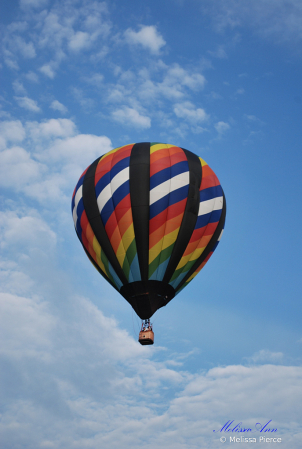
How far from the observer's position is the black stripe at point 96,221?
23.6 metres

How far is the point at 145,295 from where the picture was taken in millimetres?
23234

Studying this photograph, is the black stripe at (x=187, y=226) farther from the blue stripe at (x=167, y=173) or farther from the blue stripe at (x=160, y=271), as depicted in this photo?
the blue stripe at (x=167, y=173)

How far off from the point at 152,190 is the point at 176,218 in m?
1.57

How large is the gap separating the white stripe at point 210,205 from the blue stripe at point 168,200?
1032 mm

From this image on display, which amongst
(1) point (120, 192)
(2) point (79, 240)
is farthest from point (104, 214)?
(2) point (79, 240)

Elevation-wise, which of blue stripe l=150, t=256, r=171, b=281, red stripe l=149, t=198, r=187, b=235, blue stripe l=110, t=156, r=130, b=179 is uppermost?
blue stripe l=110, t=156, r=130, b=179

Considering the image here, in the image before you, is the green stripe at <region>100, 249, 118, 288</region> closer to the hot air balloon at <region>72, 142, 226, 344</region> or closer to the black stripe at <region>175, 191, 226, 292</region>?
the hot air balloon at <region>72, 142, 226, 344</region>

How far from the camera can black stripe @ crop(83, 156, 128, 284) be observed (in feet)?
77.4

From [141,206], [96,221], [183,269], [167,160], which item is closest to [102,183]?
[96,221]

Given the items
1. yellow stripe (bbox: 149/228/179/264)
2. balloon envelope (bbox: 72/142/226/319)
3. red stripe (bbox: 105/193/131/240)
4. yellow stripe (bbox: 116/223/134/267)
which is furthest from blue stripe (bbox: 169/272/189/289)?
red stripe (bbox: 105/193/131/240)

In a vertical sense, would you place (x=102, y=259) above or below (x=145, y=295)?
above

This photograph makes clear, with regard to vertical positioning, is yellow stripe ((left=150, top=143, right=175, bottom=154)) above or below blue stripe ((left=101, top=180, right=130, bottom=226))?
above

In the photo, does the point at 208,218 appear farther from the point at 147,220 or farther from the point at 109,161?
the point at 109,161

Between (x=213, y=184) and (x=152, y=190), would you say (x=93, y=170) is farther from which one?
(x=213, y=184)
